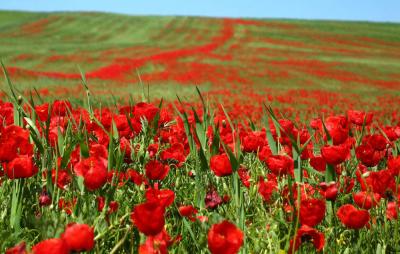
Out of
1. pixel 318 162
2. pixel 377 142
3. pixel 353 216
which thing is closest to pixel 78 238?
pixel 353 216

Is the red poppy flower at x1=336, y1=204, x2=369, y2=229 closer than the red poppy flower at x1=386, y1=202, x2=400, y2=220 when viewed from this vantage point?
Yes

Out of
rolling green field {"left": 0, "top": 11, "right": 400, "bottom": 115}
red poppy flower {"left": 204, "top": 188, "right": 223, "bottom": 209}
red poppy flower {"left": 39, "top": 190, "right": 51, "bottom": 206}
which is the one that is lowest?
rolling green field {"left": 0, "top": 11, "right": 400, "bottom": 115}

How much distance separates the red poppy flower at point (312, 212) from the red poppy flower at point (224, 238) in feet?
1.09

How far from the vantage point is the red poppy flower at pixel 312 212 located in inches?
55.4

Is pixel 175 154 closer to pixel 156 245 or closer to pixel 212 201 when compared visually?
pixel 212 201

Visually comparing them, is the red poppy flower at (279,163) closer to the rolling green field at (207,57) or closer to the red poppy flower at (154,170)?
the red poppy flower at (154,170)

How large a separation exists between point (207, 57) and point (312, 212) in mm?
29133

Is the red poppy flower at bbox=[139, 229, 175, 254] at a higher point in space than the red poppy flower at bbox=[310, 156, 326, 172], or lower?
higher

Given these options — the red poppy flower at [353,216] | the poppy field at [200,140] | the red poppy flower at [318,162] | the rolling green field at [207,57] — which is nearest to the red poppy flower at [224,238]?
the poppy field at [200,140]

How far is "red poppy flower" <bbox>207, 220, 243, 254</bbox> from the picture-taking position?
1137 mm

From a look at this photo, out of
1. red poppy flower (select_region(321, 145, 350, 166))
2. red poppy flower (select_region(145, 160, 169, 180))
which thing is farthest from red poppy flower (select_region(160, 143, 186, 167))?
red poppy flower (select_region(321, 145, 350, 166))

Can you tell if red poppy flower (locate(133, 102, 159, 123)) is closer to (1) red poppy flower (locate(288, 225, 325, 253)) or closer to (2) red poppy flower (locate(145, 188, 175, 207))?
(2) red poppy flower (locate(145, 188, 175, 207))

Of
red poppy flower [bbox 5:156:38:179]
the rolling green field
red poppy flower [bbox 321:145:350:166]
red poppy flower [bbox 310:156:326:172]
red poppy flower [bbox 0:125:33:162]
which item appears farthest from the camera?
the rolling green field

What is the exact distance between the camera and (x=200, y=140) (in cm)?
228
